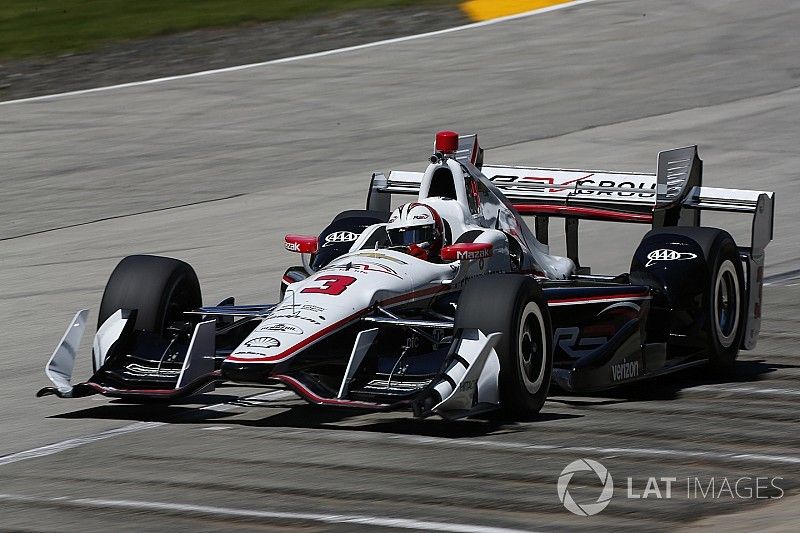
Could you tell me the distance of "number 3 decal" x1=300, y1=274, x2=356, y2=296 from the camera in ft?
29.6

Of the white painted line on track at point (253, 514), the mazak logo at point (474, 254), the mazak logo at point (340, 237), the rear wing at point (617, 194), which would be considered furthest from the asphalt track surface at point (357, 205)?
the mazak logo at point (340, 237)

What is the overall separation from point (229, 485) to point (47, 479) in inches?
38.6

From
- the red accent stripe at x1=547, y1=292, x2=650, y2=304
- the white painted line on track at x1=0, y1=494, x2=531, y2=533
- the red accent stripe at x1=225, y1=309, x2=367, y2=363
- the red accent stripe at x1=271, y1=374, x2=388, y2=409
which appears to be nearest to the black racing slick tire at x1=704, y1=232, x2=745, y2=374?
the red accent stripe at x1=547, y1=292, x2=650, y2=304

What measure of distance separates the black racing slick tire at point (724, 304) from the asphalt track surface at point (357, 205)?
27cm

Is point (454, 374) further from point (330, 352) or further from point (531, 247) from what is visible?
point (531, 247)

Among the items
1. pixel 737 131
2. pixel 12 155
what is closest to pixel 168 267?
pixel 12 155

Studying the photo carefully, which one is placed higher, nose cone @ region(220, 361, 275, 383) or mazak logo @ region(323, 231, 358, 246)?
mazak logo @ region(323, 231, 358, 246)

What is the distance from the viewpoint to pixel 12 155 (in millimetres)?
20719

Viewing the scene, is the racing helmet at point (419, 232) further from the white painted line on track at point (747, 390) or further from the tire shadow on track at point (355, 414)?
the white painted line on track at point (747, 390)

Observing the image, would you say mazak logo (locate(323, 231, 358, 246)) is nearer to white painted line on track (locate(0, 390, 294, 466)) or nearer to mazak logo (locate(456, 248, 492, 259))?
mazak logo (locate(456, 248, 492, 259))

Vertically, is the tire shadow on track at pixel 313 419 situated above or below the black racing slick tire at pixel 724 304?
below

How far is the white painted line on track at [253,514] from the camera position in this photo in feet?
22.0

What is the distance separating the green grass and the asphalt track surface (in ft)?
8.36

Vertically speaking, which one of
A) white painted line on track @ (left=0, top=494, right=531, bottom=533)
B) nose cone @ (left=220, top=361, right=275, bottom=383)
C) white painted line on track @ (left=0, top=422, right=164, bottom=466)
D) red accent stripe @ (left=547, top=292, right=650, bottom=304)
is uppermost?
red accent stripe @ (left=547, top=292, right=650, bottom=304)
